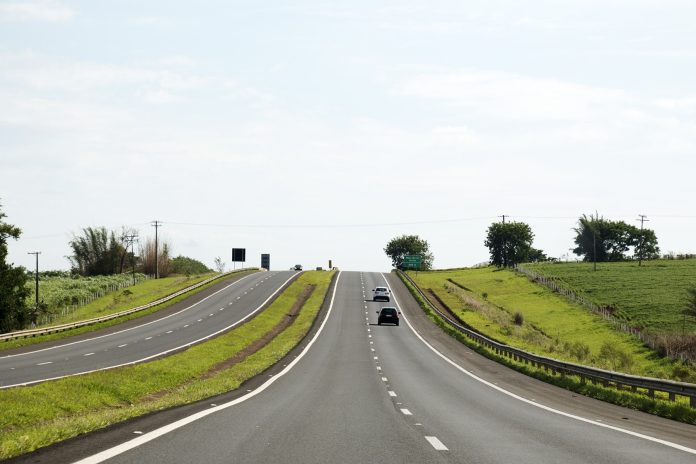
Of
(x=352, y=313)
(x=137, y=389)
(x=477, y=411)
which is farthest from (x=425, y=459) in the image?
(x=352, y=313)

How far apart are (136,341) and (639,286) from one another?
75338 millimetres

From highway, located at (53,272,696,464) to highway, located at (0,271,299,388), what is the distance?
9592 mm

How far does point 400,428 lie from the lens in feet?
47.3

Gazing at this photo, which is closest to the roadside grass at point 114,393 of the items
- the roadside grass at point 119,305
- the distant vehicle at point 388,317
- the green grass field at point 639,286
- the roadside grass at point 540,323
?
the roadside grass at point 119,305

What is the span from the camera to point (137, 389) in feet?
85.9

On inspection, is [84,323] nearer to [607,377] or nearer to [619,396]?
[607,377]

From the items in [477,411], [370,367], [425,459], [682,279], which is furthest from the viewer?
[682,279]

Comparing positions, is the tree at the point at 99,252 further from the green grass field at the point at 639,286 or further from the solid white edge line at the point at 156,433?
the solid white edge line at the point at 156,433

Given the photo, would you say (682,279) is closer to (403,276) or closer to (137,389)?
(403,276)

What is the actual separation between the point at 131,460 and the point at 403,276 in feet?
378

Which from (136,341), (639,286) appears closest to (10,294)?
→ (136,341)

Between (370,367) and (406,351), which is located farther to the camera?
(406,351)

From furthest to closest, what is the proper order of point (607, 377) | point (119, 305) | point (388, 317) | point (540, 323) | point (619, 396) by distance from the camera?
point (119, 305) < point (540, 323) < point (388, 317) < point (607, 377) < point (619, 396)

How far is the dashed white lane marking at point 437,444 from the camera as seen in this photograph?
11695 mm
